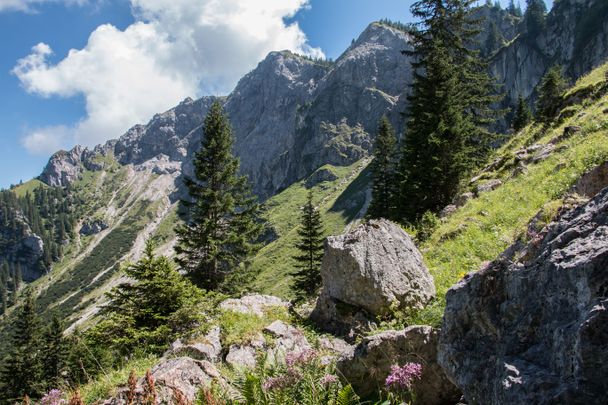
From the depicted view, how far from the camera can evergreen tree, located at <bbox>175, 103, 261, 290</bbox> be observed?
29297mm

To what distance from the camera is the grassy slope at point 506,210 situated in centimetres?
995

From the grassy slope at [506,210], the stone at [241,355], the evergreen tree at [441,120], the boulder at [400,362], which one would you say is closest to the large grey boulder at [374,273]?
the grassy slope at [506,210]

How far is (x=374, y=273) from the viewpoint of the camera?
34.8 feet

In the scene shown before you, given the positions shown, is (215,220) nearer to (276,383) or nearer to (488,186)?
(488,186)

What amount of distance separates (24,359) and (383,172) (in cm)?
5134

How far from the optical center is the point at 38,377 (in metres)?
46.5

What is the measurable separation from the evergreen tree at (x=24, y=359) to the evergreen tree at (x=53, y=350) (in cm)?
116

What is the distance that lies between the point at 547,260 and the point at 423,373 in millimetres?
3109

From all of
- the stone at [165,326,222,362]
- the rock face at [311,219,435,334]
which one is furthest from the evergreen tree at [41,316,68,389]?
the rock face at [311,219,435,334]

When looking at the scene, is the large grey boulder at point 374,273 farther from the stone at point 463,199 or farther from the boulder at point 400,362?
the stone at point 463,199

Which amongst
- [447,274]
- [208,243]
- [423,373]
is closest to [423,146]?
[447,274]

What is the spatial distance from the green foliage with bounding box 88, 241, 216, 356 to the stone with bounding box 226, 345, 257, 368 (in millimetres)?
3083

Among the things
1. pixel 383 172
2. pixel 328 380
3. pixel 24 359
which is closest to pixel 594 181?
pixel 328 380

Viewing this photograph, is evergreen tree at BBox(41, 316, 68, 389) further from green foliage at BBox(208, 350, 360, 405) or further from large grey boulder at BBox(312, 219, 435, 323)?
green foliage at BBox(208, 350, 360, 405)
